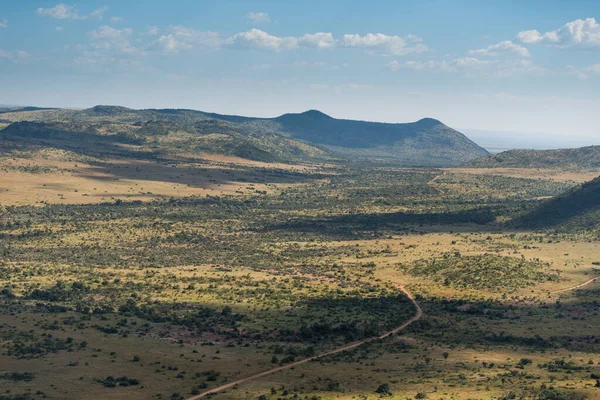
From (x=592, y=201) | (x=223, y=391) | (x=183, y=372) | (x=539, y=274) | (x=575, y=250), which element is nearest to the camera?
(x=223, y=391)

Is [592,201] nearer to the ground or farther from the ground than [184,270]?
farther from the ground

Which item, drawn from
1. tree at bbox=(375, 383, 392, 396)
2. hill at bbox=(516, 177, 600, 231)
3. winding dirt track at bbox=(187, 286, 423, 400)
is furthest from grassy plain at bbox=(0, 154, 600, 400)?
hill at bbox=(516, 177, 600, 231)

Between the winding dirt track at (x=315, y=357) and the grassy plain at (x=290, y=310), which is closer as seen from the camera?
the winding dirt track at (x=315, y=357)

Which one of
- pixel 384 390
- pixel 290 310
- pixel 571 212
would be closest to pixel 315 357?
pixel 384 390

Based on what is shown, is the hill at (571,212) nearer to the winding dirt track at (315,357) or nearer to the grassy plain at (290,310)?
the grassy plain at (290,310)

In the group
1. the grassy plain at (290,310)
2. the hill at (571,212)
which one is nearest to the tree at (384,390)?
the grassy plain at (290,310)

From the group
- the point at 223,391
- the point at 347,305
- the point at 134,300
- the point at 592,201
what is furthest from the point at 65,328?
the point at 592,201

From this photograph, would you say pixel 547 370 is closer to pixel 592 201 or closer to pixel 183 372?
pixel 183 372
